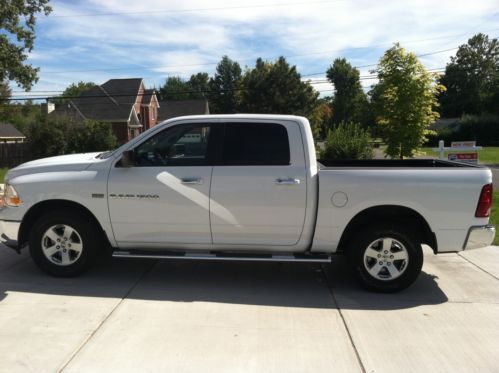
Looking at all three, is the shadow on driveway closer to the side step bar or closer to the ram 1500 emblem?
the side step bar

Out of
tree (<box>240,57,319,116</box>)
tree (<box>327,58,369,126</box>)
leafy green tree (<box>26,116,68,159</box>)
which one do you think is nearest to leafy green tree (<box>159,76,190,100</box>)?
tree (<box>327,58,369,126</box>)

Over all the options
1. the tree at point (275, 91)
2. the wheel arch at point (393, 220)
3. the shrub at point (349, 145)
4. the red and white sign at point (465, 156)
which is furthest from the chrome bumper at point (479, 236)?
the tree at point (275, 91)

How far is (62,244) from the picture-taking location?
5.45 m

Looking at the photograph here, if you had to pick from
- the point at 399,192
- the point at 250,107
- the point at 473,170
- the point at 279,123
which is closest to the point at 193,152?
the point at 279,123

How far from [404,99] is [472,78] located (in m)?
80.9

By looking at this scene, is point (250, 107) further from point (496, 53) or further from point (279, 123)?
point (496, 53)

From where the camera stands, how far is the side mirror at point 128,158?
5211 millimetres

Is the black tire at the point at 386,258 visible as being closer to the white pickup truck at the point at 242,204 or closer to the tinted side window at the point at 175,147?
the white pickup truck at the point at 242,204

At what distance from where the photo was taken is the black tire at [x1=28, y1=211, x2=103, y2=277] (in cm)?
537

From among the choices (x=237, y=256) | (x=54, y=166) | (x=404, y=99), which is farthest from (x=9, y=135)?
(x=237, y=256)

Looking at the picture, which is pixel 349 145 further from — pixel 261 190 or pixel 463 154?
pixel 261 190

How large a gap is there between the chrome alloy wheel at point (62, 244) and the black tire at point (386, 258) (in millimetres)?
3144

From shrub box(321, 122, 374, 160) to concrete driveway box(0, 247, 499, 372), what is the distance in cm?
1022

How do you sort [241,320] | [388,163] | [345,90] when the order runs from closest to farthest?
1. [241,320]
2. [388,163]
3. [345,90]
